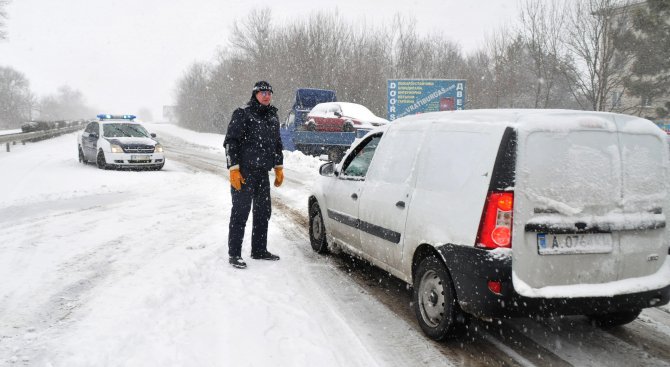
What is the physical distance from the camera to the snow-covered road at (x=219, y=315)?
3.22 metres

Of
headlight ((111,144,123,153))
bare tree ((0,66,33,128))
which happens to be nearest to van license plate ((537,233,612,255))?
headlight ((111,144,123,153))

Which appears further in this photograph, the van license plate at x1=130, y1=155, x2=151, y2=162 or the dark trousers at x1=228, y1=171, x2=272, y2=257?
the van license plate at x1=130, y1=155, x2=151, y2=162

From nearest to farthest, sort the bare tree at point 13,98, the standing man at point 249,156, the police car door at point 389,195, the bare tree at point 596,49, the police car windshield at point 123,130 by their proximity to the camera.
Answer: the police car door at point 389,195 < the standing man at point 249,156 < the police car windshield at point 123,130 < the bare tree at point 596,49 < the bare tree at point 13,98

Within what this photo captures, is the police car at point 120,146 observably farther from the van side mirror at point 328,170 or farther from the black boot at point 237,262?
the black boot at point 237,262

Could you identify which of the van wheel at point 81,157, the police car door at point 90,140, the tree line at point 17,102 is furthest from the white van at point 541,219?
the tree line at point 17,102

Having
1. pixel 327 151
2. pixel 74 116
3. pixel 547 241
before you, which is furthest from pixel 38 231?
pixel 74 116

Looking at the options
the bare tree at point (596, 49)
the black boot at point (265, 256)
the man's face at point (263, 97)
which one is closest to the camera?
the man's face at point (263, 97)

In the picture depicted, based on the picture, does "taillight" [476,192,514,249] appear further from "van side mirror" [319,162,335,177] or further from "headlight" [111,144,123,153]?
"headlight" [111,144,123,153]

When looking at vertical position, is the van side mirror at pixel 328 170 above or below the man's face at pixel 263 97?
below

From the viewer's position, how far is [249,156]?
17.2 ft

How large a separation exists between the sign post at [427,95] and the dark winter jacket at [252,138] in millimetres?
17468

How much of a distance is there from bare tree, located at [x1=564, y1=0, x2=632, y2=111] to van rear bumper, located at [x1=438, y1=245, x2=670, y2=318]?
21.6 m

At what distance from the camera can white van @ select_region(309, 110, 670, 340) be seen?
10.1 feet

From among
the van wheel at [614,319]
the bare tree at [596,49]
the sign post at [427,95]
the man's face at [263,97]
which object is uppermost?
the bare tree at [596,49]
